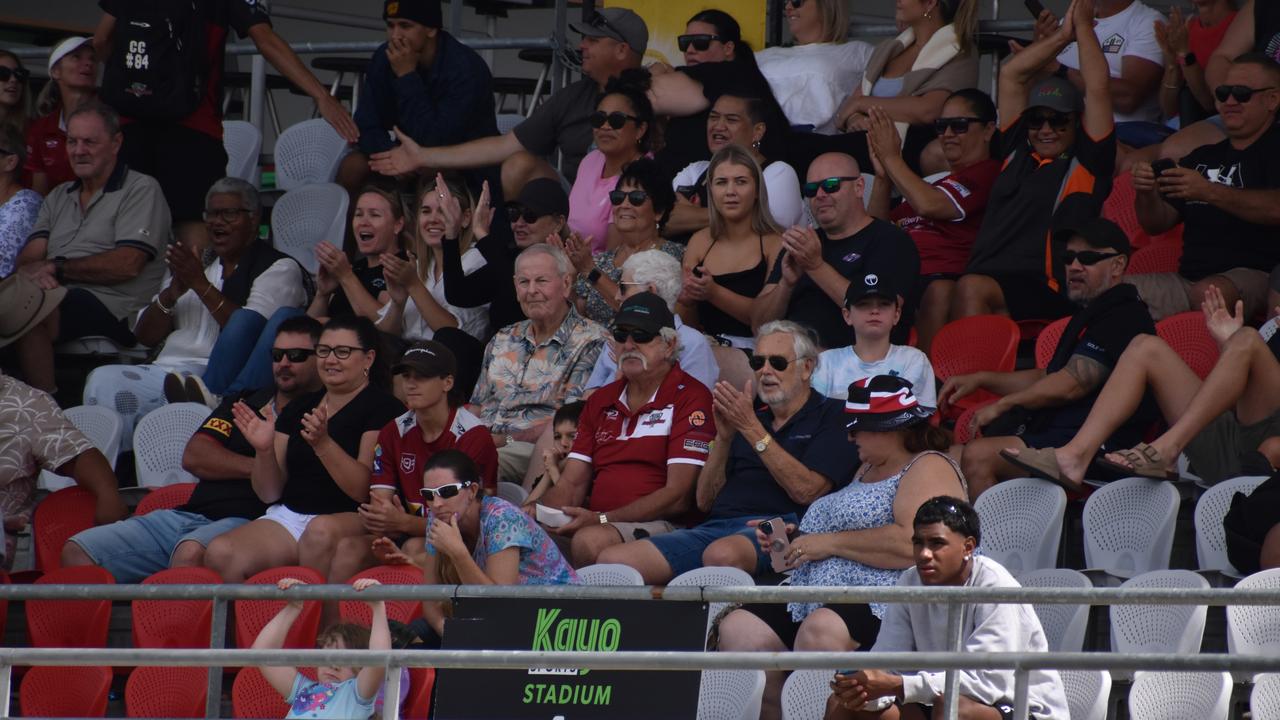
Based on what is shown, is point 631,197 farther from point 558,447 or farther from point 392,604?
point 392,604

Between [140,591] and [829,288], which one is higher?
[829,288]

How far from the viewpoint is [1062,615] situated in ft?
19.3

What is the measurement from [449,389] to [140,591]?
86.7 inches

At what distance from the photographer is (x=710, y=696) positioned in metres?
6.00

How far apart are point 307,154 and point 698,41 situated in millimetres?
2686

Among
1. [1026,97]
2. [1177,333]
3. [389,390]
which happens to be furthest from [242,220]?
[1177,333]

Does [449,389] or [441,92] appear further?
[441,92]

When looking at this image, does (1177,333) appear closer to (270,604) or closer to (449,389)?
(449,389)

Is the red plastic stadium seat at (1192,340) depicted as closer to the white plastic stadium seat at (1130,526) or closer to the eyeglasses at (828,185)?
the white plastic stadium seat at (1130,526)

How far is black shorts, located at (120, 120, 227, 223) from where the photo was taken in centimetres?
997

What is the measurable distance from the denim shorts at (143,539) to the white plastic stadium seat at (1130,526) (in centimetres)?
347

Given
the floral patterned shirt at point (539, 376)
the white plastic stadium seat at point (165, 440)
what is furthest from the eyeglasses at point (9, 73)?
the floral patterned shirt at point (539, 376)


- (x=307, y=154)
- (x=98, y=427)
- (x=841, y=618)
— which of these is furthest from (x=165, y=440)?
(x=841, y=618)

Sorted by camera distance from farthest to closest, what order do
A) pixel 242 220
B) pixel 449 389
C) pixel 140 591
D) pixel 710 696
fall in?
1. pixel 242 220
2. pixel 449 389
3. pixel 710 696
4. pixel 140 591
